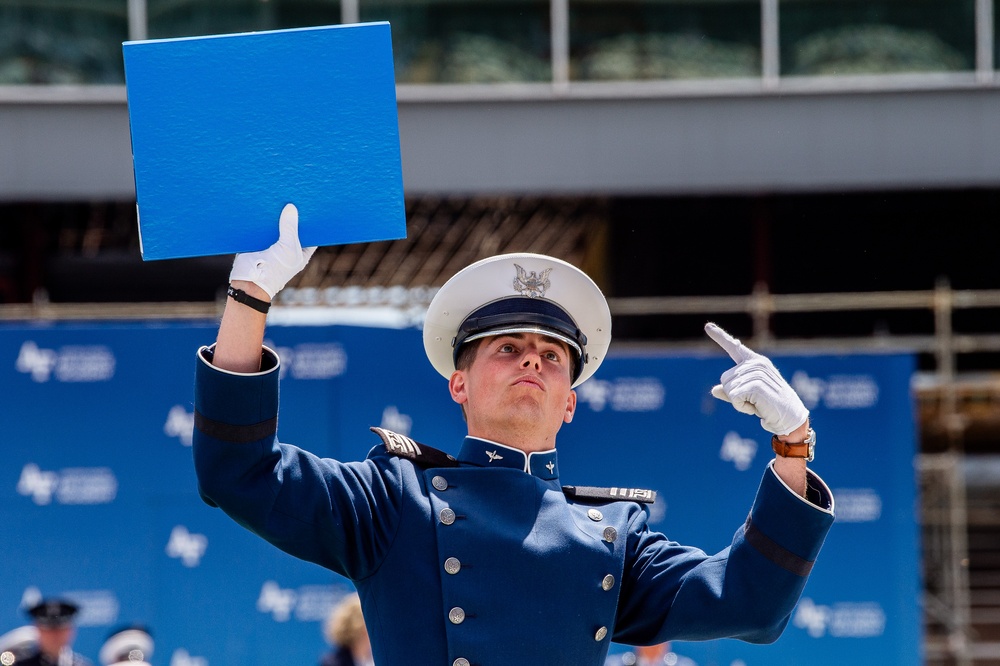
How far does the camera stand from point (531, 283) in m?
2.89

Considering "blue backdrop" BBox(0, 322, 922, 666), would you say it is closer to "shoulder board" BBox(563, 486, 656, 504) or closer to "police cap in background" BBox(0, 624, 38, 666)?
"police cap in background" BBox(0, 624, 38, 666)

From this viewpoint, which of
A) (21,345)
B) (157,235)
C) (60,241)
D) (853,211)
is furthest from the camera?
(60,241)

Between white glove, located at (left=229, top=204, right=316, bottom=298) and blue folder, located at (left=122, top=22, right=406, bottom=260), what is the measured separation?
0.04m

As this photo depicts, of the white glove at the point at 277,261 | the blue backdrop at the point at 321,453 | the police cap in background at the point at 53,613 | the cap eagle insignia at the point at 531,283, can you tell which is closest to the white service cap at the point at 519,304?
the cap eagle insignia at the point at 531,283

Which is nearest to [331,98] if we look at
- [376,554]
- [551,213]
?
[376,554]

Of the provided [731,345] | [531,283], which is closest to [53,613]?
[531,283]

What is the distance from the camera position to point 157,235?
2482 mm

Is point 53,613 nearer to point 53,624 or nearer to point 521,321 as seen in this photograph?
point 53,624

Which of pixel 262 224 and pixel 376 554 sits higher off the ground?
pixel 262 224

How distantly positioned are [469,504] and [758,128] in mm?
7342

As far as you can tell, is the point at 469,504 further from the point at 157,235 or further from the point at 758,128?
the point at 758,128

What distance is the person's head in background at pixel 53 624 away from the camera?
6.77 m

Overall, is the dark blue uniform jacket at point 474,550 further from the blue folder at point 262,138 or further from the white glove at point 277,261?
the blue folder at point 262,138

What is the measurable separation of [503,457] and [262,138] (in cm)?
76
